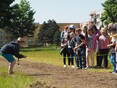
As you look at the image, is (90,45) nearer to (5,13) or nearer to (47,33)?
(5,13)

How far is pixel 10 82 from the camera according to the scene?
1314 cm

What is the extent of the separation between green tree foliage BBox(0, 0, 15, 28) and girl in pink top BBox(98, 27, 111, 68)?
48.1 metres

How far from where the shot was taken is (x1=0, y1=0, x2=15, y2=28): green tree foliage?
6525 cm

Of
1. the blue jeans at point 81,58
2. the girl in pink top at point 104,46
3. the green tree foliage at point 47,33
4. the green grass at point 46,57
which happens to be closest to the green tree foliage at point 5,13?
the green grass at point 46,57

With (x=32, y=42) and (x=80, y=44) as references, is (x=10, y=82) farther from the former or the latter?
(x=32, y=42)

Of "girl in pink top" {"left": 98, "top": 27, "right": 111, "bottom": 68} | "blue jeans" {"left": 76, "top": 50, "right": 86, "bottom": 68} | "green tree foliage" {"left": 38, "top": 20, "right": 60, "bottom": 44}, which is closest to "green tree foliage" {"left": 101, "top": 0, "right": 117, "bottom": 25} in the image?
"green tree foliage" {"left": 38, "top": 20, "right": 60, "bottom": 44}

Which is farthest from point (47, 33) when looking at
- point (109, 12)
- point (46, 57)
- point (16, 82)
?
point (16, 82)

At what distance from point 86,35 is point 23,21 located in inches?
3329

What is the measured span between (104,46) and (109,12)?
59860 millimetres

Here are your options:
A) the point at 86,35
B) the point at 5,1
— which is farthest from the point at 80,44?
the point at 5,1

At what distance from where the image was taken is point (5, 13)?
66.2 m

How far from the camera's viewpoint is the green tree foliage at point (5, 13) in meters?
65.2

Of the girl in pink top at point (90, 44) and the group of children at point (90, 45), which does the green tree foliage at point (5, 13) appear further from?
the girl in pink top at point (90, 44)

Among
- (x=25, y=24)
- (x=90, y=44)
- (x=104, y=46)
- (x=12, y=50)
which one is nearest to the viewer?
(x=12, y=50)
